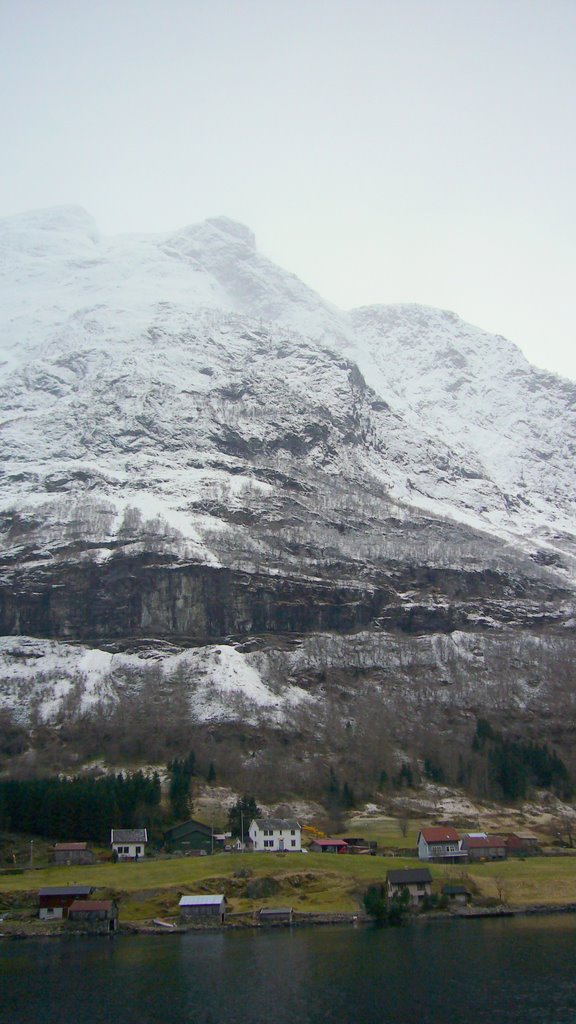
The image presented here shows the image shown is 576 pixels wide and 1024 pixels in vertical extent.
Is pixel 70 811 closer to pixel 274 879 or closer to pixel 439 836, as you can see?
pixel 274 879

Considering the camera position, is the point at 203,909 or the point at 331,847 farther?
the point at 331,847

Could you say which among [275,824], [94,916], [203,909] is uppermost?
[203,909]

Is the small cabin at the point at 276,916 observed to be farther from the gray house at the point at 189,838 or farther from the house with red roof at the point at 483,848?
the house with red roof at the point at 483,848

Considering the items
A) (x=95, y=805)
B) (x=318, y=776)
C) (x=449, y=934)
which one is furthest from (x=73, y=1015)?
(x=318, y=776)

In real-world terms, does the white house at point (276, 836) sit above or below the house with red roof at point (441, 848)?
below

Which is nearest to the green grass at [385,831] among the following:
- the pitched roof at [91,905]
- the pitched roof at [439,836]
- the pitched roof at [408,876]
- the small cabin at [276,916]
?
the pitched roof at [439,836]

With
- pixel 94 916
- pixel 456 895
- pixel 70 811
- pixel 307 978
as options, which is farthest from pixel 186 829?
pixel 307 978
